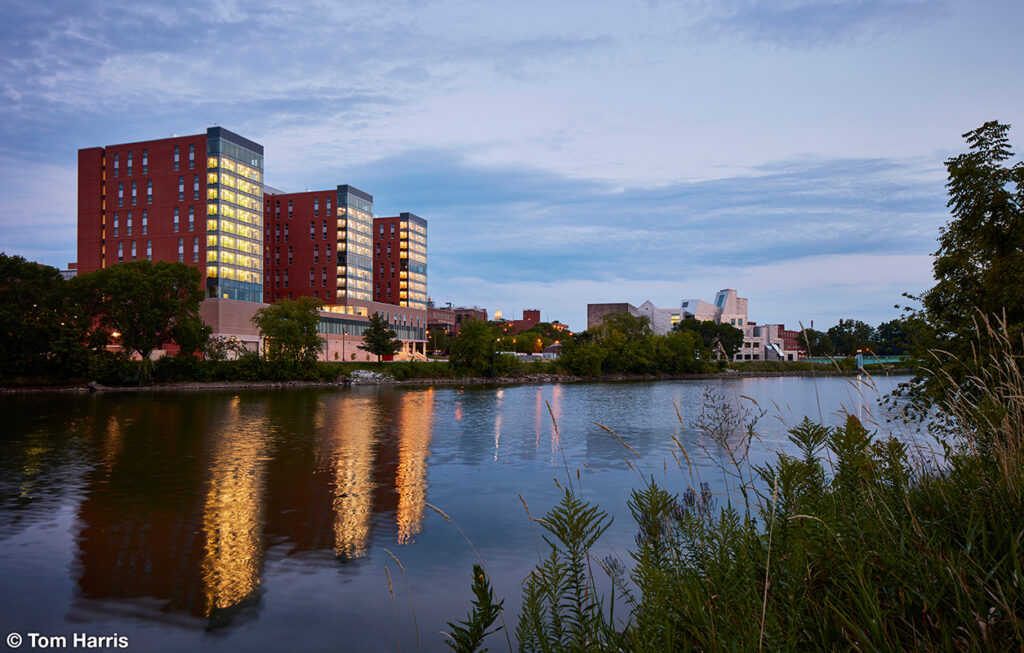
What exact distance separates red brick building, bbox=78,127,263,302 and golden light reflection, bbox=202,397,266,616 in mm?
102917

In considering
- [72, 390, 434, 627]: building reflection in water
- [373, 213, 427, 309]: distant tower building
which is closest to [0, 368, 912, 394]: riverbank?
[72, 390, 434, 627]: building reflection in water

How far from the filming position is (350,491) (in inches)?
711

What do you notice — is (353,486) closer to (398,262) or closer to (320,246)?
(320,246)

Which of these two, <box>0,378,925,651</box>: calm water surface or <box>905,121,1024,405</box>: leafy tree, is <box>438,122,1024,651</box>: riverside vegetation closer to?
<box>0,378,925,651</box>: calm water surface

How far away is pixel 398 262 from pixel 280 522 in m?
179

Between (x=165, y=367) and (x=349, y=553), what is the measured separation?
75.1 meters

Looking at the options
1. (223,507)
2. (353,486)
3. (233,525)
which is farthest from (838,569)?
(353,486)

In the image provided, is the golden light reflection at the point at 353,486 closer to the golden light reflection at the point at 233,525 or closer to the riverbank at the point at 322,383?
the golden light reflection at the point at 233,525

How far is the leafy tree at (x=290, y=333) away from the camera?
283ft

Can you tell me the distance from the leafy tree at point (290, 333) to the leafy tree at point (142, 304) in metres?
10.1

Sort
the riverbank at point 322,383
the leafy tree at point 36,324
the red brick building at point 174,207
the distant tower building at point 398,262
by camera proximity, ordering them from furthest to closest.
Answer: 1. the distant tower building at point 398,262
2. the red brick building at point 174,207
3. the riverbank at point 322,383
4. the leafy tree at point 36,324

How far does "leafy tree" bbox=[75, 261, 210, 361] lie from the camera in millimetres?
72938

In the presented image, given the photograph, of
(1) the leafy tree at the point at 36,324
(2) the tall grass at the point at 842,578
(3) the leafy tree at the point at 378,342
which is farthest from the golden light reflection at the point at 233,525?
(3) the leafy tree at the point at 378,342

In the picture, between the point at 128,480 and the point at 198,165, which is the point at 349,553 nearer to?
the point at 128,480
